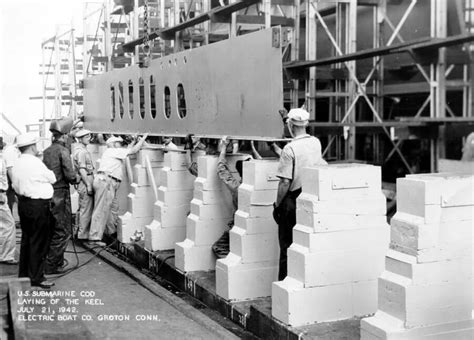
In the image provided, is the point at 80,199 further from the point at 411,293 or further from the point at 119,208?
the point at 411,293

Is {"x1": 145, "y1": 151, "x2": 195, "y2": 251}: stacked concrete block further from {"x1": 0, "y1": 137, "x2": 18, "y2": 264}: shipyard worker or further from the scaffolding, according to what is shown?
{"x1": 0, "y1": 137, "x2": 18, "y2": 264}: shipyard worker

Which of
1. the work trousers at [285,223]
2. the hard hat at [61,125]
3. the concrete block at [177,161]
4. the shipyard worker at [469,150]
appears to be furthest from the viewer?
the concrete block at [177,161]

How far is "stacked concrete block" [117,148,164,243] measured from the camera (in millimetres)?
10783

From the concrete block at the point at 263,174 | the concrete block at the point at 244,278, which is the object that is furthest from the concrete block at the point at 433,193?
the concrete block at the point at 244,278

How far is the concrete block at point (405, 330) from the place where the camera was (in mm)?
4715

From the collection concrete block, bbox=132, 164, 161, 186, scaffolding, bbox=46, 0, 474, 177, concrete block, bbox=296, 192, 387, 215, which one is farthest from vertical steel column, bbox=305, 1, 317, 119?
concrete block, bbox=296, 192, 387, 215

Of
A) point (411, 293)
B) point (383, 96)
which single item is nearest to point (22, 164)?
point (411, 293)

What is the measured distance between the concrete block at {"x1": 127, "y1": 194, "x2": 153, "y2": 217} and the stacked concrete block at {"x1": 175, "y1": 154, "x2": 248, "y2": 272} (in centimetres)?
255

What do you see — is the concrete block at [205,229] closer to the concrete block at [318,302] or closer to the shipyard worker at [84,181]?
the concrete block at [318,302]

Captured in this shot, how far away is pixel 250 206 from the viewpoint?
7.06 metres

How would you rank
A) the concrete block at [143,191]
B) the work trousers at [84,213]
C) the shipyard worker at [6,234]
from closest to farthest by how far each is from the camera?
the shipyard worker at [6,234] → the concrete block at [143,191] → the work trousers at [84,213]

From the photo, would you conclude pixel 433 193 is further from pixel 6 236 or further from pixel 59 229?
pixel 6 236

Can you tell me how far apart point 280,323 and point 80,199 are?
21.6 ft

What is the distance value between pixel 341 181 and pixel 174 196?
4267 mm
